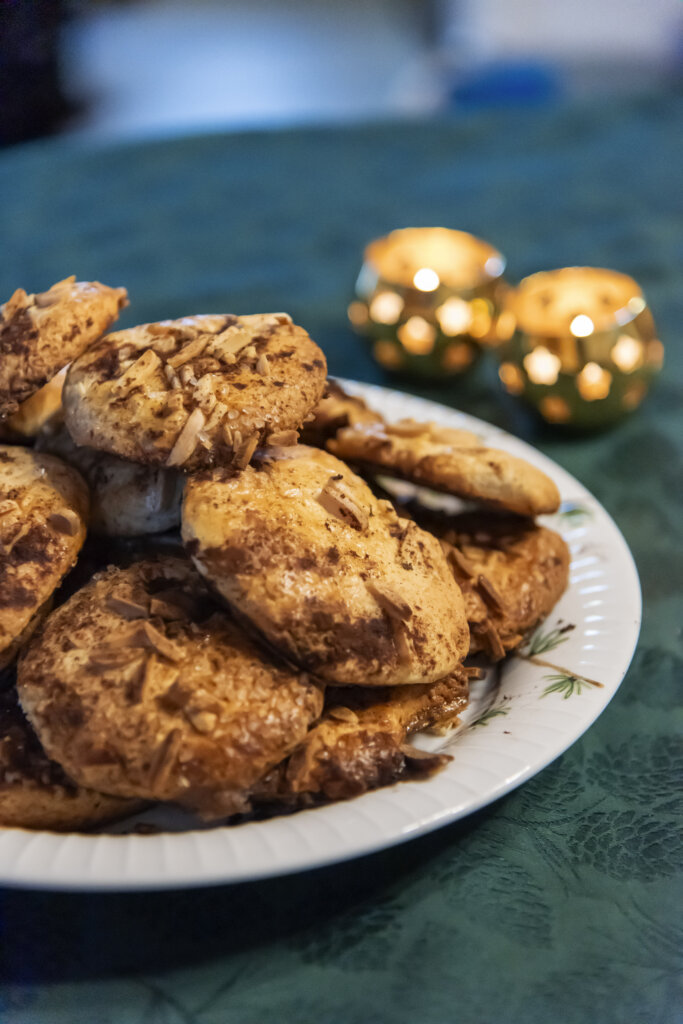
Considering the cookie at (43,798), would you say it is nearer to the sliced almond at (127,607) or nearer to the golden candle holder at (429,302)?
the sliced almond at (127,607)

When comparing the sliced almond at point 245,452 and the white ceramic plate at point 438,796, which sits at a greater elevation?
the sliced almond at point 245,452

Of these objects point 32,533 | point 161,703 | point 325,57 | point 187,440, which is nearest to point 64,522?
point 32,533

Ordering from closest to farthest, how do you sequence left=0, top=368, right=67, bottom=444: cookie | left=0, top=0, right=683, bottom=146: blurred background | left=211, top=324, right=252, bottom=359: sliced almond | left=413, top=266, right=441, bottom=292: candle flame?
1. left=211, top=324, right=252, bottom=359: sliced almond
2. left=0, top=368, right=67, bottom=444: cookie
3. left=413, top=266, right=441, bottom=292: candle flame
4. left=0, top=0, right=683, bottom=146: blurred background

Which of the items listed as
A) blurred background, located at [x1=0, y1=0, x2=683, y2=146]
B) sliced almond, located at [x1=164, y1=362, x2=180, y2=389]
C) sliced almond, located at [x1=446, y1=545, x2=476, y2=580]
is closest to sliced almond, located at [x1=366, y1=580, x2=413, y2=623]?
sliced almond, located at [x1=446, y1=545, x2=476, y2=580]

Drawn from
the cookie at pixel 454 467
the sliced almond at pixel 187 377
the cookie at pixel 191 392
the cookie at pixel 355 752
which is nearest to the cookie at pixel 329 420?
the cookie at pixel 454 467

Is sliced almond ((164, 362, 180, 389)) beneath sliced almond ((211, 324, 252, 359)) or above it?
beneath

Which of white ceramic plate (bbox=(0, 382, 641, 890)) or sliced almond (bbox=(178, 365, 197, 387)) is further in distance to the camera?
sliced almond (bbox=(178, 365, 197, 387))

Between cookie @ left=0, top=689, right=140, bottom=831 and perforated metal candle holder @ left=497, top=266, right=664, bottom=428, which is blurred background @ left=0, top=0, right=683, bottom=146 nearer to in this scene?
perforated metal candle holder @ left=497, top=266, right=664, bottom=428
